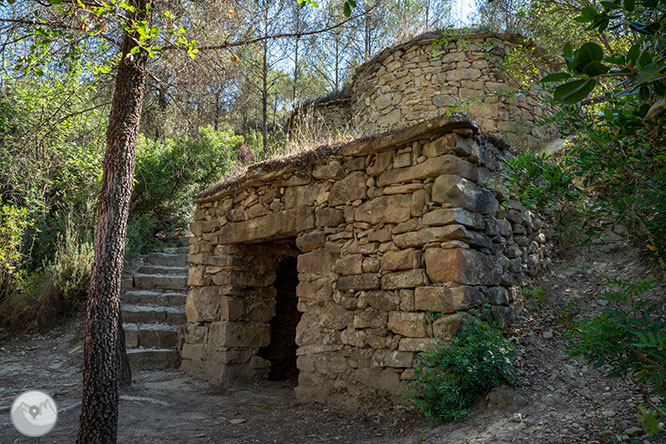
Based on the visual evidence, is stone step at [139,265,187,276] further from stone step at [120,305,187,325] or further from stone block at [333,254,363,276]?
stone block at [333,254,363,276]

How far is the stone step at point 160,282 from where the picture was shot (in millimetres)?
7512

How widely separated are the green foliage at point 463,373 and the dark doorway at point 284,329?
3033 millimetres

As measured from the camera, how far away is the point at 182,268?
26.4 feet

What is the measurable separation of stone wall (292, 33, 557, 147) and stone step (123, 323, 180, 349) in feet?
16.6

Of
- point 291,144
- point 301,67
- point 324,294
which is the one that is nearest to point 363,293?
point 324,294

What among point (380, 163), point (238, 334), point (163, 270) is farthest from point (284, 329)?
point (380, 163)

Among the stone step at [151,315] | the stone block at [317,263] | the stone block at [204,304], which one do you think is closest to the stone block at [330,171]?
the stone block at [317,263]

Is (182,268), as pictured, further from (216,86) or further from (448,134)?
(448,134)

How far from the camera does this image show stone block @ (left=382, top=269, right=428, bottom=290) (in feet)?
11.6

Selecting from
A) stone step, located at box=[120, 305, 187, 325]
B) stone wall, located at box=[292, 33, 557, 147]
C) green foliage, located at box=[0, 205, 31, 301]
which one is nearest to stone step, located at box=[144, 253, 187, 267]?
stone step, located at box=[120, 305, 187, 325]

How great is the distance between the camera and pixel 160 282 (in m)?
7.58

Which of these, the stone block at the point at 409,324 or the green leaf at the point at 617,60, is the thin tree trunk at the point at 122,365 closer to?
the stone block at the point at 409,324

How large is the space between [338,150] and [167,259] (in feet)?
17.9

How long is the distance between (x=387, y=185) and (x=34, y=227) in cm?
693
